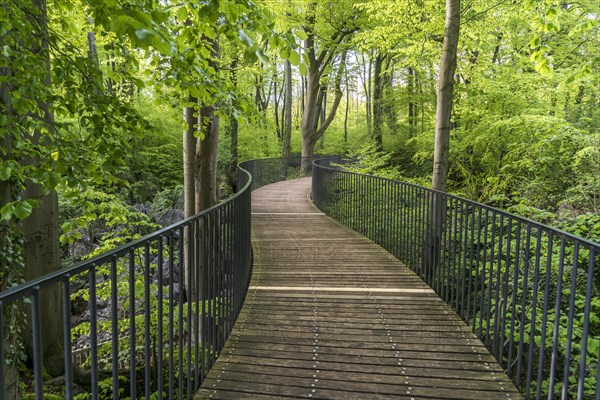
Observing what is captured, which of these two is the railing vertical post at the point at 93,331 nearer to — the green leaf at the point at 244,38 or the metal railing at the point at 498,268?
the green leaf at the point at 244,38

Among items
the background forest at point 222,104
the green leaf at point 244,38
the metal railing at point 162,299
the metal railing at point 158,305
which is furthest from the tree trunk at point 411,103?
the green leaf at point 244,38

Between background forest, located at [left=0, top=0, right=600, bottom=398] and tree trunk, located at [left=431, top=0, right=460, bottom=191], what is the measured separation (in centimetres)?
117

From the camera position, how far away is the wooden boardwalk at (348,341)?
3391mm

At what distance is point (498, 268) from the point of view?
3.81 metres

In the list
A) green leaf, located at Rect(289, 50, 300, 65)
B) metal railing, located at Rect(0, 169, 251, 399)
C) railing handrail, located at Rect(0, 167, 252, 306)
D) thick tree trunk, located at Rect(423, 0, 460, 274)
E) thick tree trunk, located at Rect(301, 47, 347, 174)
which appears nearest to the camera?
railing handrail, located at Rect(0, 167, 252, 306)

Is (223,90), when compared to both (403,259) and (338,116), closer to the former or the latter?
(403,259)

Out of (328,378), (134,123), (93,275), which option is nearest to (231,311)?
(328,378)

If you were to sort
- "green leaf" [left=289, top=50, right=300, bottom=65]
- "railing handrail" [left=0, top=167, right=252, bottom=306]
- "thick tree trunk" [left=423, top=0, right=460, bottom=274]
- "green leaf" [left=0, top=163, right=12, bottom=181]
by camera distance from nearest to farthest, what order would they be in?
"railing handrail" [left=0, top=167, right=252, bottom=306] → "green leaf" [left=289, top=50, right=300, bottom=65] → "green leaf" [left=0, top=163, right=12, bottom=181] → "thick tree trunk" [left=423, top=0, right=460, bottom=274]

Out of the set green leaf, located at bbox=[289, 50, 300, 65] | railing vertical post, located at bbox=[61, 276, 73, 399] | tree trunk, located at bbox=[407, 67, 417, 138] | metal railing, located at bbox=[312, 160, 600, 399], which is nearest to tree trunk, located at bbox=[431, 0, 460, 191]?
metal railing, located at bbox=[312, 160, 600, 399]

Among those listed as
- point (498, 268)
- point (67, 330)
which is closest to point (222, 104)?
point (67, 330)

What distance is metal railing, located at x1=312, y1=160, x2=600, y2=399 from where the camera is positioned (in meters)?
3.45

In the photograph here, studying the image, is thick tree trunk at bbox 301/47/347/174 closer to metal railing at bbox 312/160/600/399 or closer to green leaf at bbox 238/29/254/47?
metal railing at bbox 312/160/600/399

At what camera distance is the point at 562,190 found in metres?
8.80

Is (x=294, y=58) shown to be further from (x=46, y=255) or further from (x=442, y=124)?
(x=46, y=255)
